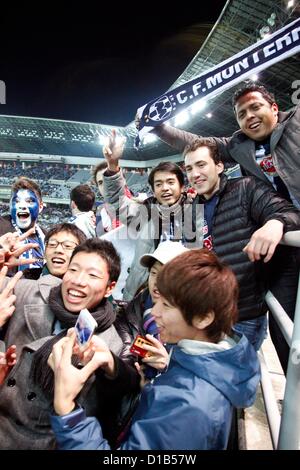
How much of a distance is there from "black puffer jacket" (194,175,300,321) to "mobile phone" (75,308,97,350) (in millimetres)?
1060

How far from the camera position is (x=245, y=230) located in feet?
6.16

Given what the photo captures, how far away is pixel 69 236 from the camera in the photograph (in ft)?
7.77

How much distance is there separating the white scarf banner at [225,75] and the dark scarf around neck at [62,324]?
5.36 feet

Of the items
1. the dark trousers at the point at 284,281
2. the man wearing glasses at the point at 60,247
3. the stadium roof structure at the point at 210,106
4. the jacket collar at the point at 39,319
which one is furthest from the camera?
the stadium roof structure at the point at 210,106

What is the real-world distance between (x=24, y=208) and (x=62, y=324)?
1801 mm

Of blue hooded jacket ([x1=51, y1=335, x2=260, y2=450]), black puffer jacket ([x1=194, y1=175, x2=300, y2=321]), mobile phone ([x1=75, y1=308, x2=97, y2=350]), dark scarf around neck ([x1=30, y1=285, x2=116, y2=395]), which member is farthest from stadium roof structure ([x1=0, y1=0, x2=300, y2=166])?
blue hooded jacket ([x1=51, y1=335, x2=260, y2=450])

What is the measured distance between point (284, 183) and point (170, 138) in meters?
1.18

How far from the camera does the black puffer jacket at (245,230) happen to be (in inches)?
72.1

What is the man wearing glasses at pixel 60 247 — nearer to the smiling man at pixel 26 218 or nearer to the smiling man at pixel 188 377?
the smiling man at pixel 26 218

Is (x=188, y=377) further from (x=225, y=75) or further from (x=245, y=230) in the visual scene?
(x=225, y=75)

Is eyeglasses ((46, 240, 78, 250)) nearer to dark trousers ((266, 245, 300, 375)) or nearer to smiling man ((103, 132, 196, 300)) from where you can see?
smiling man ((103, 132, 196, 300))

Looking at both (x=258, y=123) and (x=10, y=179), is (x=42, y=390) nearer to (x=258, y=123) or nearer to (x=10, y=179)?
(x=258, y=123)

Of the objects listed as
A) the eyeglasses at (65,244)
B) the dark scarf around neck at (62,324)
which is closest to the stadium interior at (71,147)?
the eyeglasses at (65,244)

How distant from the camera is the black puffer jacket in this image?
183 cm
